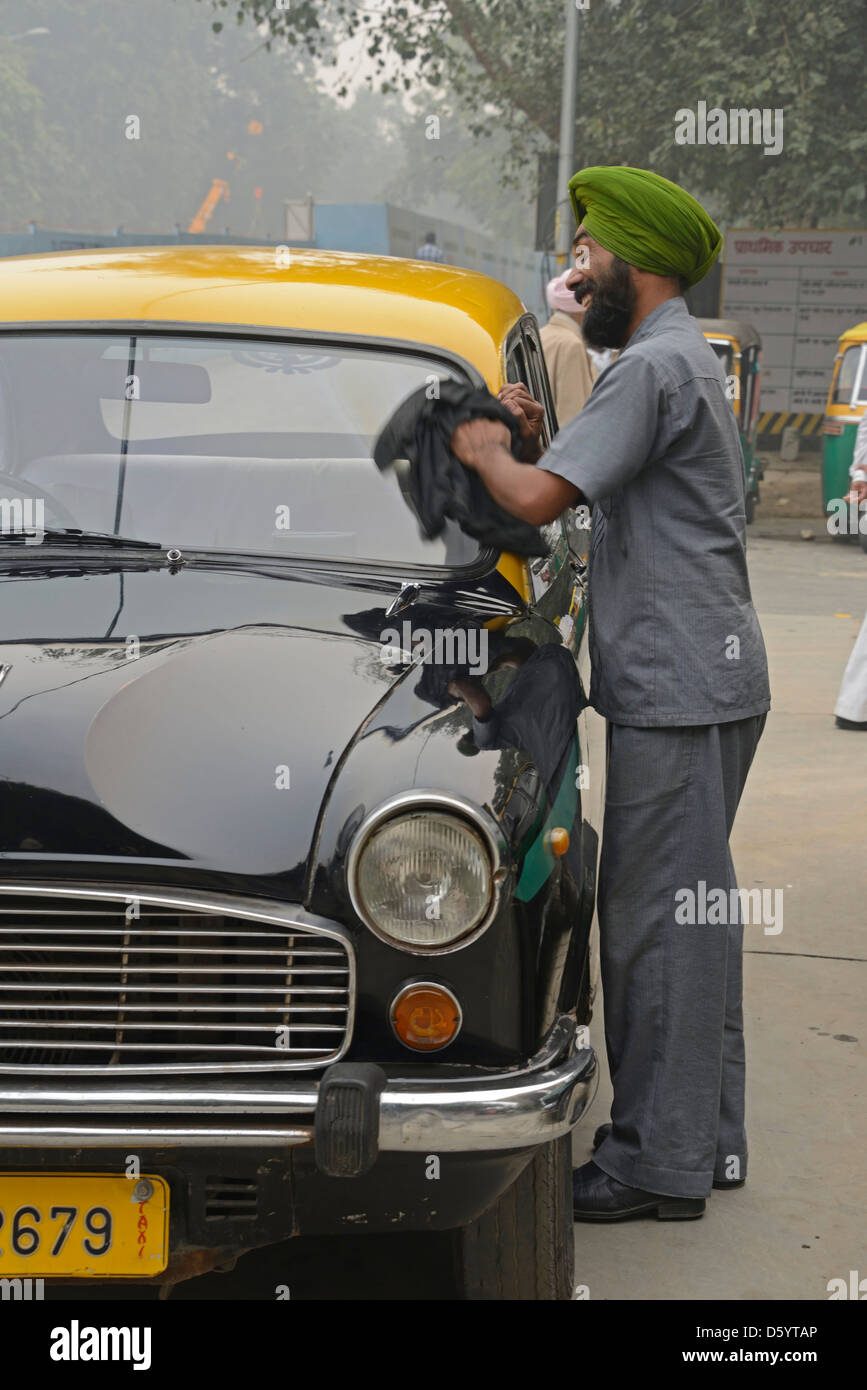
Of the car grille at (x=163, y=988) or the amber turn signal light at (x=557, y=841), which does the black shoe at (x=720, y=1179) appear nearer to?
the amber turn signal light at (x=557, y=841)

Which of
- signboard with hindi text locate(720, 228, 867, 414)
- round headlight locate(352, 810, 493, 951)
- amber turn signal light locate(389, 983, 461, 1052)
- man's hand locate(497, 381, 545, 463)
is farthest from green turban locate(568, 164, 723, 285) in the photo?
signboard with hindi text locate(720, 228, 867, 414)

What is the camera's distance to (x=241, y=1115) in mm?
2320

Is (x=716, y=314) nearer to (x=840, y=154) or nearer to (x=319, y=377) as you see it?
(x=840, y=154)

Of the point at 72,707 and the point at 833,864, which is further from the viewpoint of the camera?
the point at 833,864

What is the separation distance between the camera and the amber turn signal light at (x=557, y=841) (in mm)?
2513

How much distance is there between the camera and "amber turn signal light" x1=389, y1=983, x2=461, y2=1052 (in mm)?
2363

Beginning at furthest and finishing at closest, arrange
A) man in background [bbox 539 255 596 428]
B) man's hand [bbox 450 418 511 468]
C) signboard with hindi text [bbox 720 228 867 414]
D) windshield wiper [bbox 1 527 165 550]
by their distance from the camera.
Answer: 1. signboard with hindi text [bbox 720 228 867 414]
2. man in background [bbox 539 255 596 428]
3. windshield wiper [bbox 1 527 165 550]
4. man's hand [bbox 450 418 511 468]

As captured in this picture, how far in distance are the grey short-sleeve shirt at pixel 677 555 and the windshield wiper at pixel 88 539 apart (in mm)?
948

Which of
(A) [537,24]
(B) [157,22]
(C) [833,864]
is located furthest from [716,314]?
(B) [157,22]

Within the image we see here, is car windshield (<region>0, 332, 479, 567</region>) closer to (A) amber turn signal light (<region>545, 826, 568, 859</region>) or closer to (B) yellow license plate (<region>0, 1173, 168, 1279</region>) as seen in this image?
(A) amber turn signal light (<region>545, 826, 568, 859</region>)

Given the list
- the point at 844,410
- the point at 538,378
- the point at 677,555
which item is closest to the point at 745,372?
the point at 844,410

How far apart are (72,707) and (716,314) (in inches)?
1002

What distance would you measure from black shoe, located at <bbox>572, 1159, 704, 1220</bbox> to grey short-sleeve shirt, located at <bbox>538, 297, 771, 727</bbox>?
0.98m

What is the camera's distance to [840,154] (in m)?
19.2
